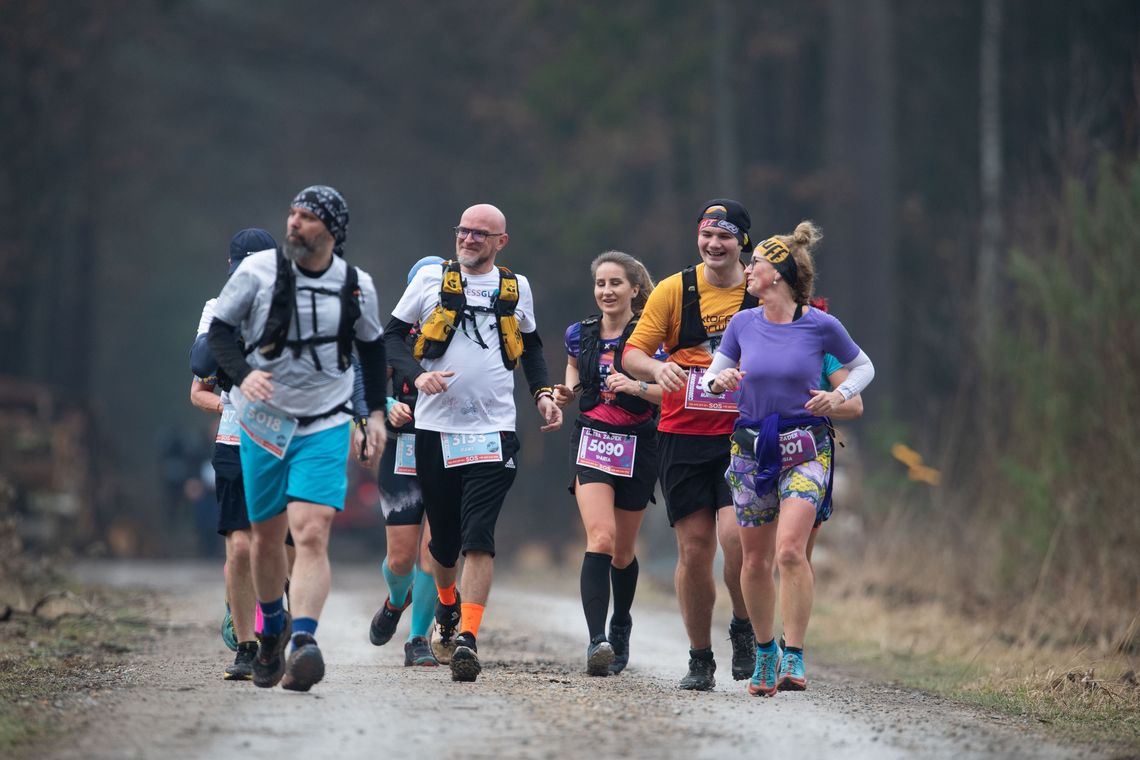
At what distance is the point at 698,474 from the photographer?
9.40m

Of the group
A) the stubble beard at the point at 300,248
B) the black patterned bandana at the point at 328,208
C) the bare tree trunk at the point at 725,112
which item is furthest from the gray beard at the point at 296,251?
the bare tree trunk at the point at 725,112

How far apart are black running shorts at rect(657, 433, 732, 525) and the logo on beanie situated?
101 centimetres

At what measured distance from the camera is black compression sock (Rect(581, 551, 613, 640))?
9.57 metres

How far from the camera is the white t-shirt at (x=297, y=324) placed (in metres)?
7.86

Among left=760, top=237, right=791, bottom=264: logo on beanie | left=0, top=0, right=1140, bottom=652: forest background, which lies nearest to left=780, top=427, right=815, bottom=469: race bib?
left=760, top=237, right=791, bottom=264: logo on beanie

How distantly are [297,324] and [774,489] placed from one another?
2.34 metres

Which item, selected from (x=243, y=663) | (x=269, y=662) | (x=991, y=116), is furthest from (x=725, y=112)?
(x=269, y=662)

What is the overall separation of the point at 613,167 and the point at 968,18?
7420 millimetres

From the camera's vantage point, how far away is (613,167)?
3562cm

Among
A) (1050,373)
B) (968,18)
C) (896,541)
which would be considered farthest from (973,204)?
(1050,373)

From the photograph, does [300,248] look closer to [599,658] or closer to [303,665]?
[303,665]

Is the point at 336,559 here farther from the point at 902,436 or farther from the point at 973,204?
the point at 973,204

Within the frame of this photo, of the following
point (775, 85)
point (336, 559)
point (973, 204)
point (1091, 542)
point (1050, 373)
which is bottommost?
point (336, 559)

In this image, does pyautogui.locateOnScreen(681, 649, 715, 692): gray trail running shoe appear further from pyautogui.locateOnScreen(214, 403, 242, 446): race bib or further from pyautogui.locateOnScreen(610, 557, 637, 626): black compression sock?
pyautogui.locateOnScreen(214, 403, 242, 446): race bib
